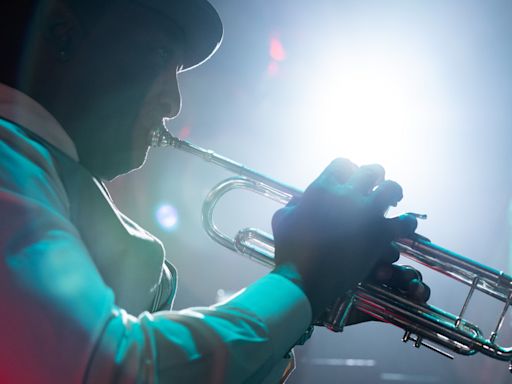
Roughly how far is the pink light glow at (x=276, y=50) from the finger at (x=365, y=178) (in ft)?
8.67

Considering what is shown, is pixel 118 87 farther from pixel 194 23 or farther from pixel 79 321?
pixel 79 321

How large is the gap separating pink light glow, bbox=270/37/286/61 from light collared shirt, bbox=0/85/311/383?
286 cm

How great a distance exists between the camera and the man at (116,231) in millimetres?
479

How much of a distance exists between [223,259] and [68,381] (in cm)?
390

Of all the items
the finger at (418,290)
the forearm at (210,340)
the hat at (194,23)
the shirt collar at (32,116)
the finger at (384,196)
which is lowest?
the forearm at (210,340)

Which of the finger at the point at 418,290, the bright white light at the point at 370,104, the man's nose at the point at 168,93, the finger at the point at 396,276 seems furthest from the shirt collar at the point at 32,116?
the bright white light at the point at 370,104

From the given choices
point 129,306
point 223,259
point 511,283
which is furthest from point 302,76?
point 129,306

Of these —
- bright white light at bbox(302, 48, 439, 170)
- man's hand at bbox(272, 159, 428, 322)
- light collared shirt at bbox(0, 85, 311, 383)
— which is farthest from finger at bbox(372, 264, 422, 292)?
bright white light at bbox(302, 48, 439, 170)

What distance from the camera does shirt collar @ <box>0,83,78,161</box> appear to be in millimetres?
750

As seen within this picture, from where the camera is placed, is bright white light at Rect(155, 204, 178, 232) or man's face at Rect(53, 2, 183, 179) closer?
man's face at Rect(53, 2, 183, 179)

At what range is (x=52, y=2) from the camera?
0.89 meters

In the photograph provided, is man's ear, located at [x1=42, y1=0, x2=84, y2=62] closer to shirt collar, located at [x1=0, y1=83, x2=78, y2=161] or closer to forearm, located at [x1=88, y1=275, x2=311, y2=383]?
shirt collar, located at [x1=0, y1=83, x2=78, y2=161]

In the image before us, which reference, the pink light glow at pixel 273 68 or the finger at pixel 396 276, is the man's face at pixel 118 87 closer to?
the finger at pixel 396 276

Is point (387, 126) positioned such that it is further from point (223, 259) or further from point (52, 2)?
point (52, 2)
